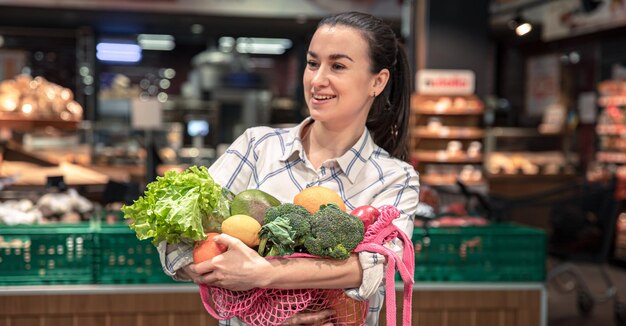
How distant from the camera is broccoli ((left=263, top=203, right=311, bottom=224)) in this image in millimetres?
1604

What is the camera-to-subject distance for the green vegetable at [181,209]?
1578 millimetres

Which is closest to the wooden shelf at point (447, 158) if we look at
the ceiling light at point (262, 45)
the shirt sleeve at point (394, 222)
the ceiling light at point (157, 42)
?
the ceiling light at point (262, 45)

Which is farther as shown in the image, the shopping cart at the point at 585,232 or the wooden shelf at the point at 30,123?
the shopping cart at the point at 585,232

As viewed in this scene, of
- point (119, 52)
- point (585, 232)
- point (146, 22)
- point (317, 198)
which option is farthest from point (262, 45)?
point (317, 198)

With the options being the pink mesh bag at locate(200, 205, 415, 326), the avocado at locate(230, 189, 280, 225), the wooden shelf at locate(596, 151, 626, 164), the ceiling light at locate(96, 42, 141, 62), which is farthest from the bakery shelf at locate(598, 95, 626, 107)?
the avocado at locate(230, 189, 280, 225)

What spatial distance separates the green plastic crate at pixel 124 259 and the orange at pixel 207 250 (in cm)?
200

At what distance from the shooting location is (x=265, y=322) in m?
1.62

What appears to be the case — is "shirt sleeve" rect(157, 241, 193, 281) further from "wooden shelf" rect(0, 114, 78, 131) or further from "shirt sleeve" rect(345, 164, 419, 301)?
"wooden shelf" rect(0, 114, 78, 131)

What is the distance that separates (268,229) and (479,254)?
240 cm

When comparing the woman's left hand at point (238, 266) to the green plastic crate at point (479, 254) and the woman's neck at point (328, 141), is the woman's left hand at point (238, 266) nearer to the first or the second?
the woman's neck at point (328, 141)

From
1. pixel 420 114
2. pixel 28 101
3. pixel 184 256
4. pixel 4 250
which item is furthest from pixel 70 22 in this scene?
pixel 184 256

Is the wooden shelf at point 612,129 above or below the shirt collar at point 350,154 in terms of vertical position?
above

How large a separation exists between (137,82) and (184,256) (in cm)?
1722

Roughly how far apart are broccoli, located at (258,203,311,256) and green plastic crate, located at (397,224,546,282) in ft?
7.26
